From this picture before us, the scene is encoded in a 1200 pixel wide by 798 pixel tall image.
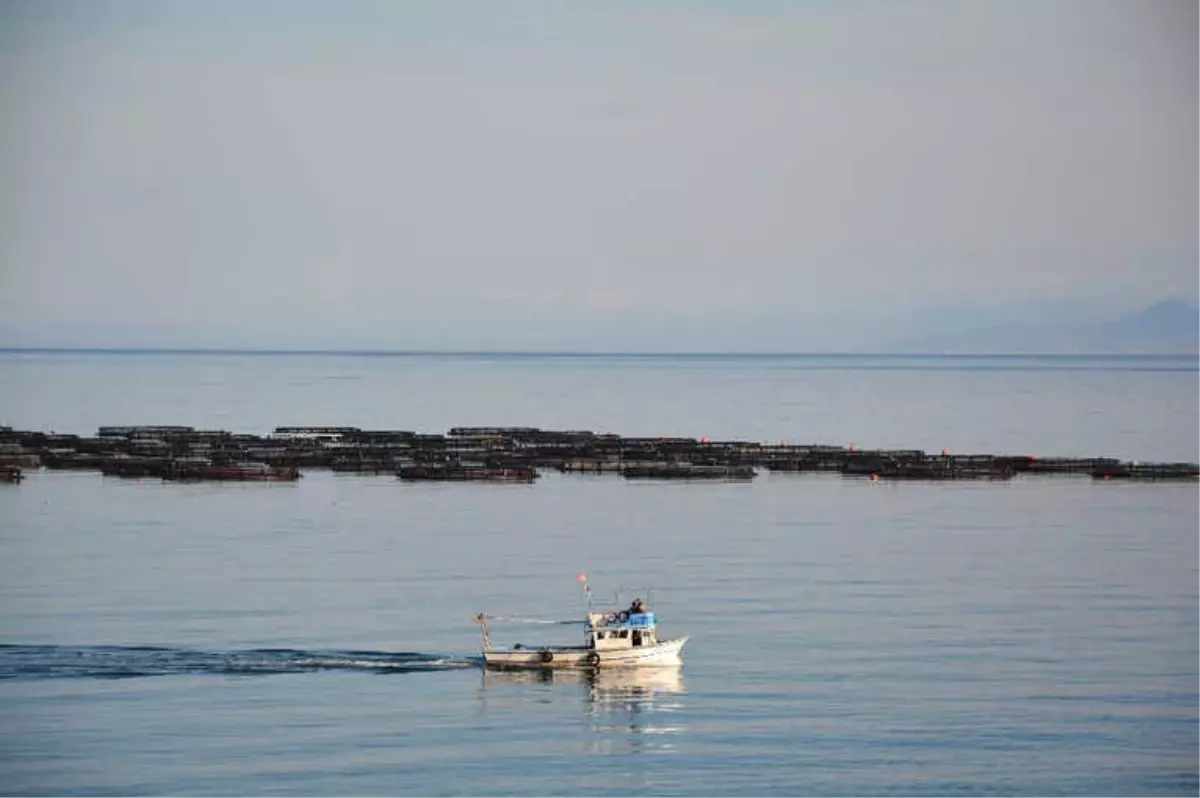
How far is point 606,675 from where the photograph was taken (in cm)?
5709

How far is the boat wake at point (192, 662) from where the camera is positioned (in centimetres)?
5544

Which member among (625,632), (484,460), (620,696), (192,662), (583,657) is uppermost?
(484,460)

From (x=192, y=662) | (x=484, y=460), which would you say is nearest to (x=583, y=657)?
(x=192, y=662)

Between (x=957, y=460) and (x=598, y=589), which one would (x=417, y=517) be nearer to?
(x=598, y=589)

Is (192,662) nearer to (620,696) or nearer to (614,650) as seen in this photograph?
(614,650)

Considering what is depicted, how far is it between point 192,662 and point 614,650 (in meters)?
13.7

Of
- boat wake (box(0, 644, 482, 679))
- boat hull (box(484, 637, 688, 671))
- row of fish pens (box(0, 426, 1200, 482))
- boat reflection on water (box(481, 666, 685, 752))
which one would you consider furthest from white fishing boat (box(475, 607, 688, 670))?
row of fish pens (box(0, 426, 1200, 482))

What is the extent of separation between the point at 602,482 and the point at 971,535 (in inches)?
1318

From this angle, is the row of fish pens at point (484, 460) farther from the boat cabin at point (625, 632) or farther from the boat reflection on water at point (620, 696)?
the boat reflection on water at point (620, 696)

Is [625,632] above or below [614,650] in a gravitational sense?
above

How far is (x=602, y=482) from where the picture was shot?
119 metres

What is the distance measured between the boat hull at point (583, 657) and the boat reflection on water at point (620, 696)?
0.74 feet

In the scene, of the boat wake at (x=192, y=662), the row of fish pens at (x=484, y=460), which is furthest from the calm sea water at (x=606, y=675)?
the row of fish pens at (x=484, y=460)

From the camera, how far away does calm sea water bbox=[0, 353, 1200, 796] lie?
4641 centimetres
